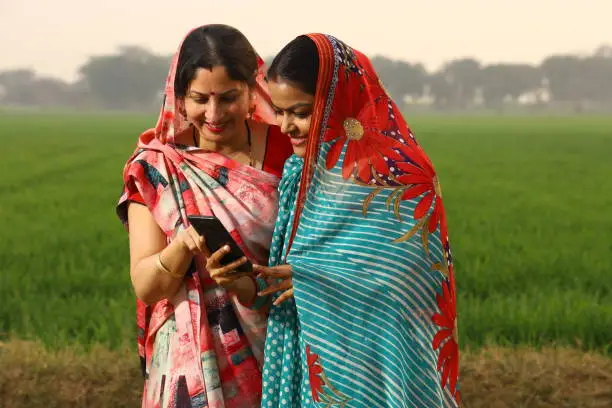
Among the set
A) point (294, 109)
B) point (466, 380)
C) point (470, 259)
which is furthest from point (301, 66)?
point (470, 259)

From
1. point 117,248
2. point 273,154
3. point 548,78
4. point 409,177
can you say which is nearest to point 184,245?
point 273,154

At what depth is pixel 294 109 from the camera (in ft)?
7.70

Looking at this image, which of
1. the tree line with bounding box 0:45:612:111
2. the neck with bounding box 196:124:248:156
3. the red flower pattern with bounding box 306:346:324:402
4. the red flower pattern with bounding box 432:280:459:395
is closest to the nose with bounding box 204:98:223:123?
the neck with bounding box 196:124:248:156

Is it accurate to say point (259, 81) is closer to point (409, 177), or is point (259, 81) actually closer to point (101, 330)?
point (409, 177)

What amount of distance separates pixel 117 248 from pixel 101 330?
2833 millimetres

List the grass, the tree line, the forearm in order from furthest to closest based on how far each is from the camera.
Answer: the tree line, the grass, the forearm

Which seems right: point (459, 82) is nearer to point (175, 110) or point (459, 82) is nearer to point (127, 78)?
point (127, 78)

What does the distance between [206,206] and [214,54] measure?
0.38 meters

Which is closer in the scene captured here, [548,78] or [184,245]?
[184,245]

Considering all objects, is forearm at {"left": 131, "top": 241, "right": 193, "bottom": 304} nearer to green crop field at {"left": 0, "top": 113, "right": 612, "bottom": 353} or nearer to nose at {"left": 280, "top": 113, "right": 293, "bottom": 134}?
nose at {"left": 280, "top": 113, "right": 293, "bottom": 134}

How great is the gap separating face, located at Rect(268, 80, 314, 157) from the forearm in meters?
0.38

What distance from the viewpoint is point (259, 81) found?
2.54 m

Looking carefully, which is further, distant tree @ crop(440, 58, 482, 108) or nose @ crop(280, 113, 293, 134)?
distant tree @ crop(440, 58, 482, 108)

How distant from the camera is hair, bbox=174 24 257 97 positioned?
7.82ft
